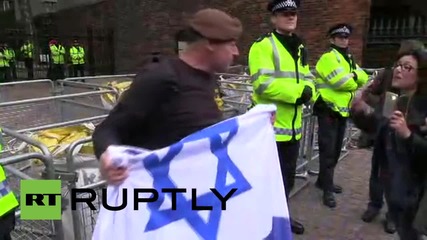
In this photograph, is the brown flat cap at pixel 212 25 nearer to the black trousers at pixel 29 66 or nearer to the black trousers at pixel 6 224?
the black trousers at pixel 6 224

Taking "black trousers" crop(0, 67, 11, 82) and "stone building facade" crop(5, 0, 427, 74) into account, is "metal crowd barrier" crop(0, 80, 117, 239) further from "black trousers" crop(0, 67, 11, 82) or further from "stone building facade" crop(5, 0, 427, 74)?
"black trousers" crop(0, 67, 11, 82)

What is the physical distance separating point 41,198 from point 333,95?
342 cm

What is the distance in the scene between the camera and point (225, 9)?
15891 mm

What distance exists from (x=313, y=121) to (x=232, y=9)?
988 centimetres

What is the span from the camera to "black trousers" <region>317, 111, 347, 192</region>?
5.46 meters

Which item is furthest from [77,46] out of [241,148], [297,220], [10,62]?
[241,148]

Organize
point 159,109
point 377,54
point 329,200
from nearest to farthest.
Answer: point 159,109 → point 329,200 → point 377,54

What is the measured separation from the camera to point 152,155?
234cm

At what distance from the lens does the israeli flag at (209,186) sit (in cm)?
234

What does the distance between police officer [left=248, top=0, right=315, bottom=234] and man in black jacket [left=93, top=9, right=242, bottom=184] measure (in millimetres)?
1661

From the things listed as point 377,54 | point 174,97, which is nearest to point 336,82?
point 174,97

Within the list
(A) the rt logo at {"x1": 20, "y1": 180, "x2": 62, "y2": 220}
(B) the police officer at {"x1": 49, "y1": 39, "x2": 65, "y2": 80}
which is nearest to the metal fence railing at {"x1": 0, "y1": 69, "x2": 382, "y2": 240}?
(A) the rt logo at {"x1": 20, "y1": 180, "x2": 62, "y2": 220}

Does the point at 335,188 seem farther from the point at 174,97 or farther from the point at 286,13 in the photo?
the point at 174,97

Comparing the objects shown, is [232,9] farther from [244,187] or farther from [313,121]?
[244,187]
